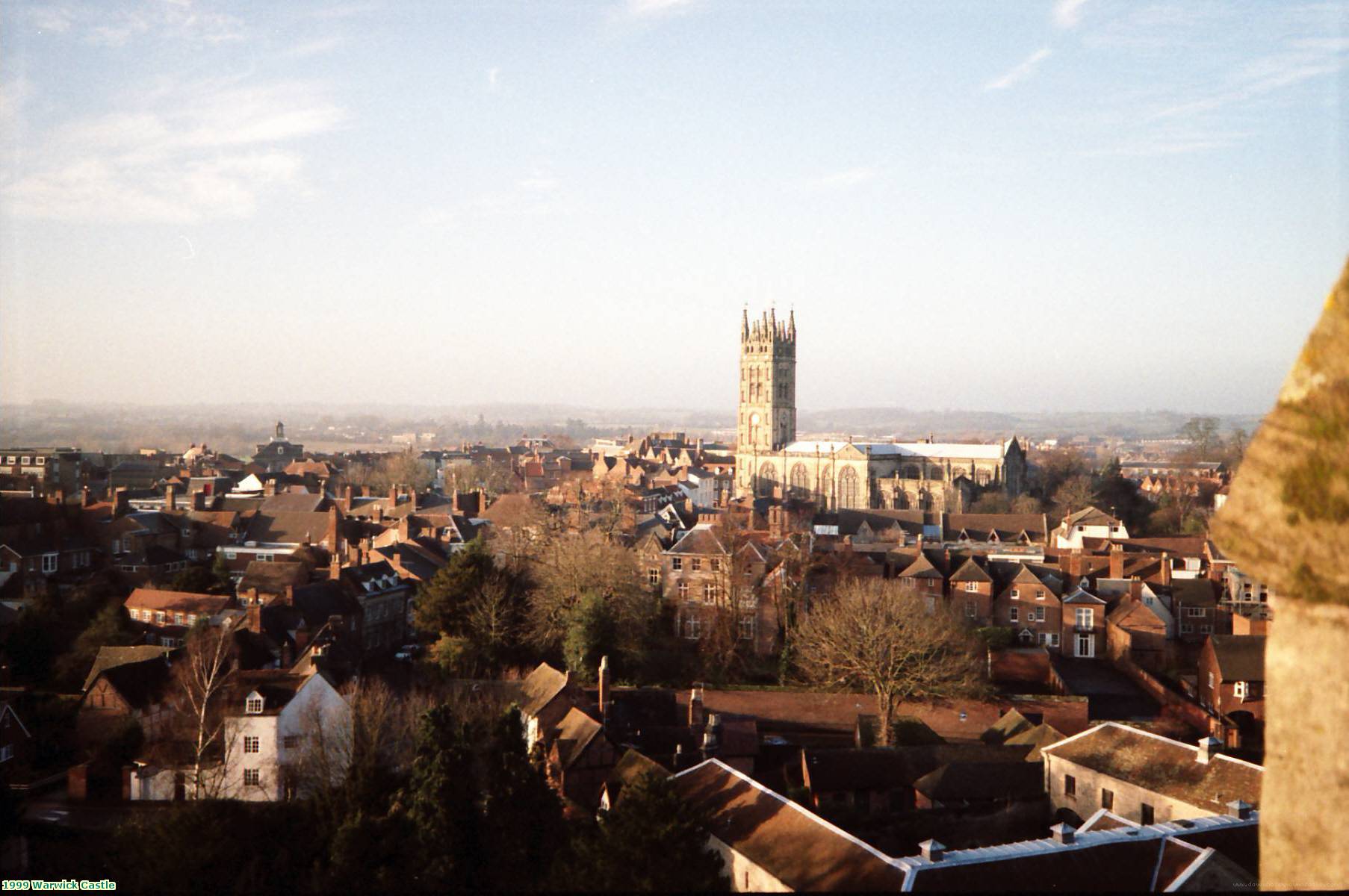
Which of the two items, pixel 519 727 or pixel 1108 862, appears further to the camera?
pixel 519 727

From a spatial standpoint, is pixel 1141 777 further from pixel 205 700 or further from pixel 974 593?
pixel 205 700

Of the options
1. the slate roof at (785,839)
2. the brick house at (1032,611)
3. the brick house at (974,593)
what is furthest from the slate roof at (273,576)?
the brick house at (1032,611)

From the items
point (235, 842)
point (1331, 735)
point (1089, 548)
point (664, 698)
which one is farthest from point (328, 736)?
point (1089, 548)

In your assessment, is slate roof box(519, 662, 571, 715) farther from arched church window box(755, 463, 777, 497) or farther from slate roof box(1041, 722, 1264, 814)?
arched church window box(755, 463, 777, 497)

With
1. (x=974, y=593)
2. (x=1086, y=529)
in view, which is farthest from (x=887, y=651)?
(x=1086, y=529)

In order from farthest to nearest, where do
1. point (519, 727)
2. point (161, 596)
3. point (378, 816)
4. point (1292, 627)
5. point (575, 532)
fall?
point (575, 532)
point (161, 596)
point (519, 727)
point (378, 816)
point (1292, 627)

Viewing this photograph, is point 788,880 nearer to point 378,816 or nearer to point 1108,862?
point 1108,862
